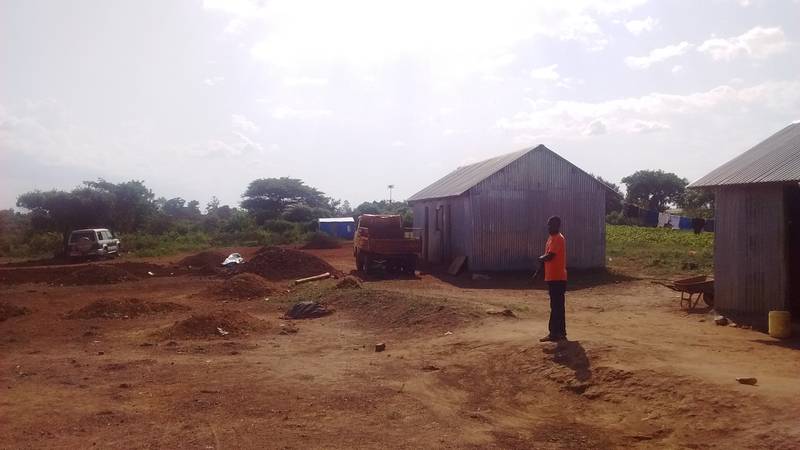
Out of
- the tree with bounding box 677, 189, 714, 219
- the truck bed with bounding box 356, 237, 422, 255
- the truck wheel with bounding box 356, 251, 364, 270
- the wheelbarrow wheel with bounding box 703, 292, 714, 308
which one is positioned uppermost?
the tree with bounding box 677, 189, 714, 219

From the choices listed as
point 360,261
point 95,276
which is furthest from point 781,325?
point 95,276

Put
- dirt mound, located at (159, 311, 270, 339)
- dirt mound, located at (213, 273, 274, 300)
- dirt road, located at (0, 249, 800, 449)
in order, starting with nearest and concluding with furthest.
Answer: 1. dirt road, located at (0, 249, 800, 449)
2. dirt mound, located at (159, 311, 270, 339)
3. dirt mound, located at (213, 273, 274, 300)

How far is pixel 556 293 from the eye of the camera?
1011cm

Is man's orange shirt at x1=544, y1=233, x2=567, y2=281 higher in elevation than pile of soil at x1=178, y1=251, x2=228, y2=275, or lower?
higher

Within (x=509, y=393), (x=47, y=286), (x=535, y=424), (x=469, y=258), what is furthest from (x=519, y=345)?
(x=47, y=286)

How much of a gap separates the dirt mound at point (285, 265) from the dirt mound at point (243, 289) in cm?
385

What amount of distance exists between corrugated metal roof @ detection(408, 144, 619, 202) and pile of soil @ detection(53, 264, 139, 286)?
1329 centimetres

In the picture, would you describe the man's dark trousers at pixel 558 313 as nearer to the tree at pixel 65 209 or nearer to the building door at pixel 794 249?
the building door at pixel 794 249

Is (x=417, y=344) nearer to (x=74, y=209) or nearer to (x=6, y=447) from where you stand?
(x=6, y=447)

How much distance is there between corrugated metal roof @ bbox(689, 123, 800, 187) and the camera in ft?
38.4

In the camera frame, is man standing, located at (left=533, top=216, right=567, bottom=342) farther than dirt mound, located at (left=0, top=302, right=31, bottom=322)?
No

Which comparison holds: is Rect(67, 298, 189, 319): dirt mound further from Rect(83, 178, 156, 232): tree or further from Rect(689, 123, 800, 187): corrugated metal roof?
Rect(83, 178, 156, 232): tree

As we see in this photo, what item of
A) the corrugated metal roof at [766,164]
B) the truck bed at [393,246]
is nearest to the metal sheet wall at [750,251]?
the corrugated metal roof at [766,164]

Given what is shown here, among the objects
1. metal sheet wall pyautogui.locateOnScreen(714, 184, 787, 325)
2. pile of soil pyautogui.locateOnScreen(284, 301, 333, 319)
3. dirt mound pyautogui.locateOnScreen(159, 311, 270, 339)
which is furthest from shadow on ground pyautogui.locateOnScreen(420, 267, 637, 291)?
dirt mound pyautogui.locateOnScreen(159, 311, 270, 339)
